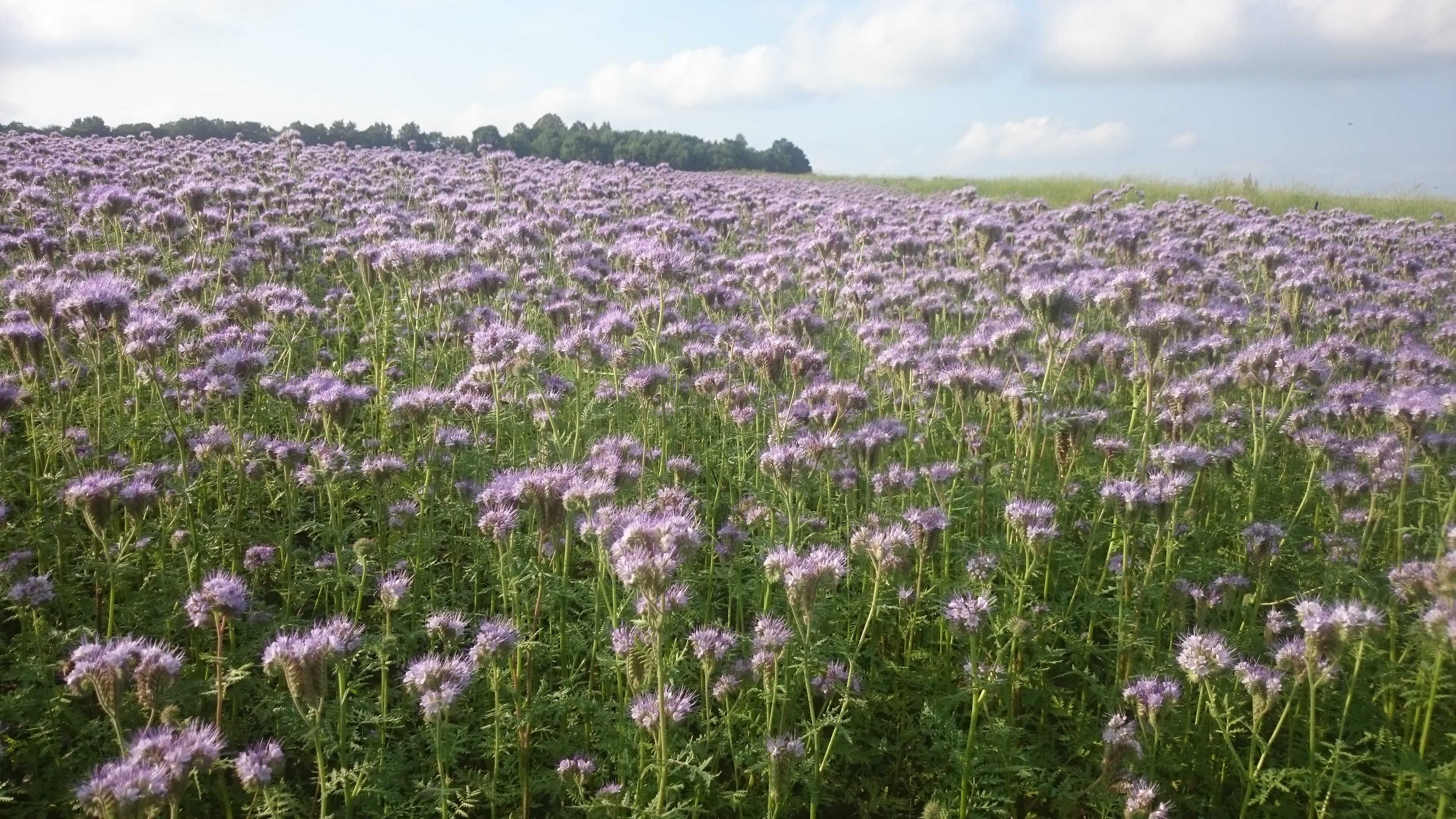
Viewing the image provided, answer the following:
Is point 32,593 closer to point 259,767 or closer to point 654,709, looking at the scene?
point 259,767

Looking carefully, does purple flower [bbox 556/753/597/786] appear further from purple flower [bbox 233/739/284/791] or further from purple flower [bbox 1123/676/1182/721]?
purple flower [bbox 1123/676/1182/721]

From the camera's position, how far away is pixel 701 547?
4.35 m

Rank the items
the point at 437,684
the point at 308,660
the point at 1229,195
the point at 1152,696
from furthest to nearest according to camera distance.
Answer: the point at 1229,195 < the point at 1152,696 < the point at 437,684 < the point at 308,660

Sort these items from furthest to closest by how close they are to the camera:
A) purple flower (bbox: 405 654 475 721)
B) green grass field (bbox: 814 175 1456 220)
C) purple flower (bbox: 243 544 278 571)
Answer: green grass field (bbox: 814 175 1456 220)
purple flower (bbox: 243 544 278 571)
purple flower (bbox: 405 654 475 721)

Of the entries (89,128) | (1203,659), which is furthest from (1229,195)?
(89,128)

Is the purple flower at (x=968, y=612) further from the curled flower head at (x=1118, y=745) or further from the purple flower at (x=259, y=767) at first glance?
the purple flower at (x=259, y=767)

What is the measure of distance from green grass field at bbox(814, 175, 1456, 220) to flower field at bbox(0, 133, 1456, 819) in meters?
13.1

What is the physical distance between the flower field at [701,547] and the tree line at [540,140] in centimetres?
1484

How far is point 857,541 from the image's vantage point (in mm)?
3566

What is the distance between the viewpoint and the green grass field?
19.6 m

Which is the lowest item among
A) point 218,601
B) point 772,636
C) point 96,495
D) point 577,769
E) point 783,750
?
point 577,769

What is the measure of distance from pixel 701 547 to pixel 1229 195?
2162 cm

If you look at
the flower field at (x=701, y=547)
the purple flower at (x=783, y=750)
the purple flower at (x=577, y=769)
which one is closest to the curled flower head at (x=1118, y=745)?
the flower field at (x=701, y=547)

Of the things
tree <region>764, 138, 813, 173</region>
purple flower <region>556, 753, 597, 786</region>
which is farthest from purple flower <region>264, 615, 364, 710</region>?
tree <region>764, 138, 813, 173</region>
